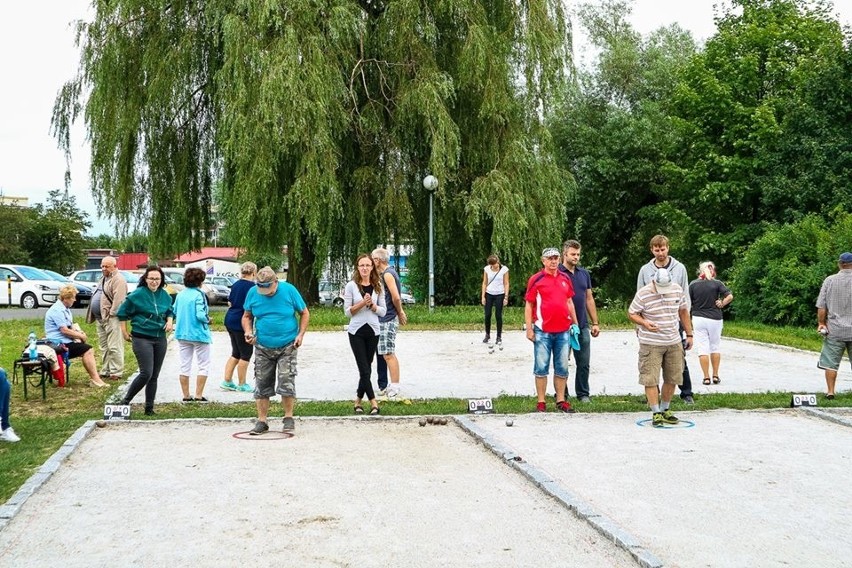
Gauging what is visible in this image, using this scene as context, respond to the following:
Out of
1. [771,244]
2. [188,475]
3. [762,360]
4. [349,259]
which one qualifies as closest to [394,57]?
[349,259]

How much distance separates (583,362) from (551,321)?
100 cm

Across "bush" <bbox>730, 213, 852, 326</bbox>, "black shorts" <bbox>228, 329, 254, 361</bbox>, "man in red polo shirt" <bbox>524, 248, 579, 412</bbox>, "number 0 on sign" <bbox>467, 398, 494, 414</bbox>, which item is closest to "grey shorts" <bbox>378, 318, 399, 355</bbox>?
"number 0 on sign" <bbox>467, 398, 494, 414</bbox>

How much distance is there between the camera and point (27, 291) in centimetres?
3186

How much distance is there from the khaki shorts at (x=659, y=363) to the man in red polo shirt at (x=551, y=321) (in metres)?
1.01

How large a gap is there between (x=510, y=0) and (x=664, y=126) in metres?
13.1

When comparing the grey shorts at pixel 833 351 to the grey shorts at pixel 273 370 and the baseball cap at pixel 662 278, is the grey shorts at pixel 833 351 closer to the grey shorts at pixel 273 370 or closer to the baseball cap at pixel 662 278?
the baseball cap at pixel 662 278

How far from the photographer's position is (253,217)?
71.7 feet

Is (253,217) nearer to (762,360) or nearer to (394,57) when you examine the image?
(394,57)

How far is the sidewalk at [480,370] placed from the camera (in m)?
12.0

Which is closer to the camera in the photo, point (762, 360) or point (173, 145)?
point (762, 360)

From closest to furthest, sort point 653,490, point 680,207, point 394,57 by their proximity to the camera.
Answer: point 653,490
point 394,57
point 680,207

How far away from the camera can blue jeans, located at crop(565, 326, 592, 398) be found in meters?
10.7

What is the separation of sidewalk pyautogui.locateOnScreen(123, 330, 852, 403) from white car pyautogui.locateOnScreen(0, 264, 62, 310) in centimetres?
1492

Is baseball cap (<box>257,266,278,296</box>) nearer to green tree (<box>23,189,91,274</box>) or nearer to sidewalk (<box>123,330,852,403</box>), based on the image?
sidewalk (<box>123,330,852,403</box>)
